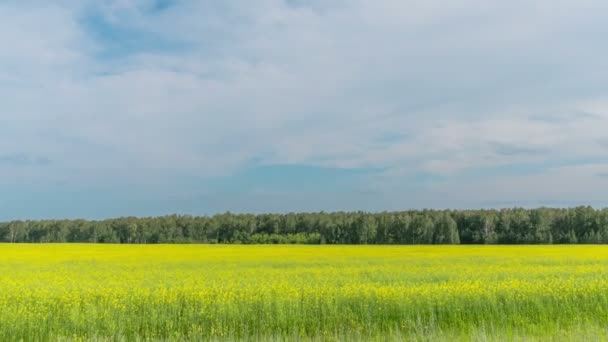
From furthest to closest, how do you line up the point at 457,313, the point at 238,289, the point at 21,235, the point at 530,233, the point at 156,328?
the point at 21,235 → the point at 530,233 → the point at 238,289 → the point at 457,313 → the point at 156,328

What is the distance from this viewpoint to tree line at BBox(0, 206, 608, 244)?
88.3 metres

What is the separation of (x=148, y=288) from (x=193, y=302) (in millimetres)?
2477

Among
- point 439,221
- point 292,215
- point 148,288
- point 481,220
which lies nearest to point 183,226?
point 292,215

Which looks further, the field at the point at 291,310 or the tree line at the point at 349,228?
the tree line at the point at 349,228

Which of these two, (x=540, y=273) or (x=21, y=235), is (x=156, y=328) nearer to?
(x=540, y=273)

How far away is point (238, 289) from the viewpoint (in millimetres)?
14742

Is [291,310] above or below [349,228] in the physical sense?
above

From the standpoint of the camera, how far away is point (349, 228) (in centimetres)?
10019

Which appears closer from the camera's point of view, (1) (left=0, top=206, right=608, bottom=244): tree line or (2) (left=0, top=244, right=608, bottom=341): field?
(2) (left=0, top=244, right=608, bottom=341): field

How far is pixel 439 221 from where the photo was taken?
9650 centimetres

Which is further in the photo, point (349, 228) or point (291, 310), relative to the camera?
point (349, 228)

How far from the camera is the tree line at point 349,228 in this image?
290 ft

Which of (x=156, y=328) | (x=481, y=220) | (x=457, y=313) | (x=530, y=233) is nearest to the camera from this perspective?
(x=156, y=328)

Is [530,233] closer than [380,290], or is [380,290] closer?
[380,290]
